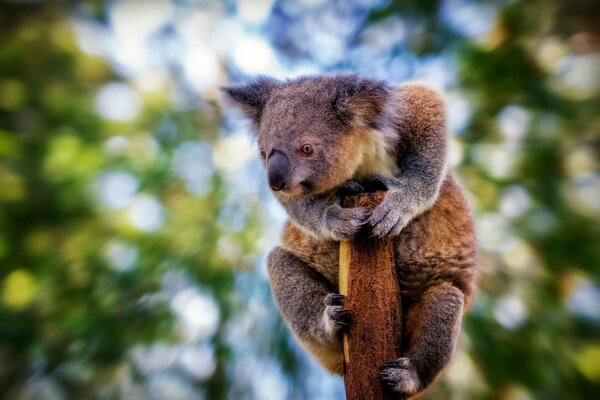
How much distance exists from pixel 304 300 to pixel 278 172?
0.71 meters

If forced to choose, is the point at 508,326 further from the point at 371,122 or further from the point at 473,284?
the point at 371,122

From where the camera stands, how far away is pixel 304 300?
2801 mm

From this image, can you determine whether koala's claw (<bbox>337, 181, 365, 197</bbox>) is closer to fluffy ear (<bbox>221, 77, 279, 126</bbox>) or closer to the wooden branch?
the wooden branch

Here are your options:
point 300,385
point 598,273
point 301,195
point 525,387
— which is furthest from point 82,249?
point 598,273

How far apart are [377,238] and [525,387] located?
3.29 m

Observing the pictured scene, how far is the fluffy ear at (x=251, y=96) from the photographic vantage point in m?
3.15

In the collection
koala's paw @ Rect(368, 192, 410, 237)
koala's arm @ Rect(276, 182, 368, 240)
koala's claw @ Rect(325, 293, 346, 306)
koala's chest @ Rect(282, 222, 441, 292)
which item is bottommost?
koala's chest @ Rect(282, 222, 441, 292)

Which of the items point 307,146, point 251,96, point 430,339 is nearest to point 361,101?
point 307,146

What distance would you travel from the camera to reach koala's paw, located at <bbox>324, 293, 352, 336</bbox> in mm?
2256

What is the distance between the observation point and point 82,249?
16.9 feet

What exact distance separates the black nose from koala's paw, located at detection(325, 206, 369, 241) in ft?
0.85

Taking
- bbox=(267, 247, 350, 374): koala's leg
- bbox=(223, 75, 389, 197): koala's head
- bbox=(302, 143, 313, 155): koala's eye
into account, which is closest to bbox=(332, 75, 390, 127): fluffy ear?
bbox=(223, 75, 389, 197): koala's head

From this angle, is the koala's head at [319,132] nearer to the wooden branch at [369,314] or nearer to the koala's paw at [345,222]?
the koala's paw at [345,222]

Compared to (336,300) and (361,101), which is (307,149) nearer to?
(361,101)
